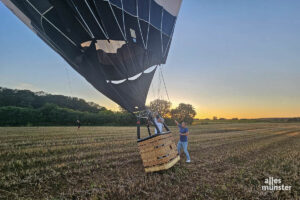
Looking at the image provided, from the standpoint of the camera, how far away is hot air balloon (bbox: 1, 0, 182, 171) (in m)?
3.83

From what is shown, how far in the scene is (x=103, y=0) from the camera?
369 cm

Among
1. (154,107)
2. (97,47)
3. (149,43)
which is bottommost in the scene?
(154,107)

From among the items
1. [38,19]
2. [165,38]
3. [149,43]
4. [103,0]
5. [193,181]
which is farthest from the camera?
[165,38]

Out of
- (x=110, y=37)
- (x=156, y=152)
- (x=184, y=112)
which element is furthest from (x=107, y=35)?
(x=184, y=112)

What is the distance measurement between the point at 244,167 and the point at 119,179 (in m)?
4.59

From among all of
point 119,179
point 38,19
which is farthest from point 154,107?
point 38,19

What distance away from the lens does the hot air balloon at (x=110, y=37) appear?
12.6 ft

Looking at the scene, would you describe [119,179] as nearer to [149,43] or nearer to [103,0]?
[149,43]

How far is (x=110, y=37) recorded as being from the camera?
167 inches
